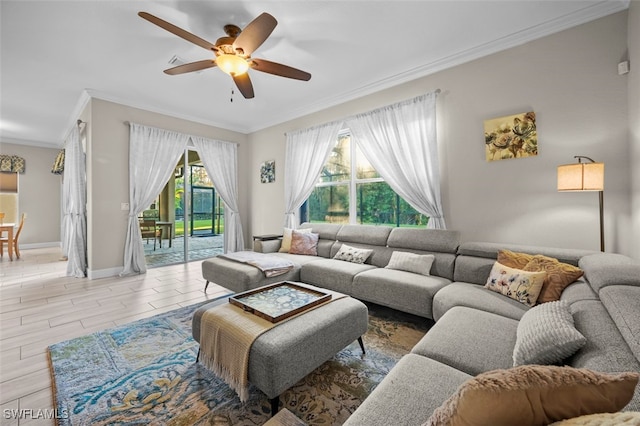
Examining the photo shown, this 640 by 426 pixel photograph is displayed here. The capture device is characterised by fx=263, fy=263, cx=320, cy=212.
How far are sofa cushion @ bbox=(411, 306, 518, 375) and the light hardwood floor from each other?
7.04ft

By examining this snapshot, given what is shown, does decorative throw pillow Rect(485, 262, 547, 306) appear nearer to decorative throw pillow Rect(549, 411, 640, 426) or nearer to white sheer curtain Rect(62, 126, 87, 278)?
decorative throw pillow Rect(549, 411, 640, 426)

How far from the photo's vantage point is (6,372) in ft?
6.09

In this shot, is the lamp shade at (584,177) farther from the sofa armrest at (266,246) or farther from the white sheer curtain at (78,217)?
the white sheer curtain at (78,217)

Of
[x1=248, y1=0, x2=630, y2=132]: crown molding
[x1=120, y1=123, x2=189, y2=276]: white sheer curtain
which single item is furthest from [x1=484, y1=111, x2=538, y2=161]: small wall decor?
[x1=120, y1=123, x2=189, y2=276]: white sheer curtain

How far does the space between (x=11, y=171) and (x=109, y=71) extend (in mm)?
5805

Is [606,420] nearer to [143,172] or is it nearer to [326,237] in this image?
[326,237]

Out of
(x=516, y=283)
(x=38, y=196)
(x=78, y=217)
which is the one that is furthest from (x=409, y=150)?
(x=38, y=196)

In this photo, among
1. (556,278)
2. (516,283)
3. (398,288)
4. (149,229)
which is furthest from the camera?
(149,229)

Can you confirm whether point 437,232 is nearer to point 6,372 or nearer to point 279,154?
point 279,154

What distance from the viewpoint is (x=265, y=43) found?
9.23 ft

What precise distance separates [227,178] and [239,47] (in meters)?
3.66

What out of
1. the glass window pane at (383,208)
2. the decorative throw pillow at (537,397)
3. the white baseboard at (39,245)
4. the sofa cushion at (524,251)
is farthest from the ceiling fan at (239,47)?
the white baseboard at (39,245)

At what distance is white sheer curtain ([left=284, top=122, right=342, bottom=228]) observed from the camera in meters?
4.40

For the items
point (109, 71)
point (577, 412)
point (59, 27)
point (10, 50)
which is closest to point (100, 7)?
point (59, 27)
